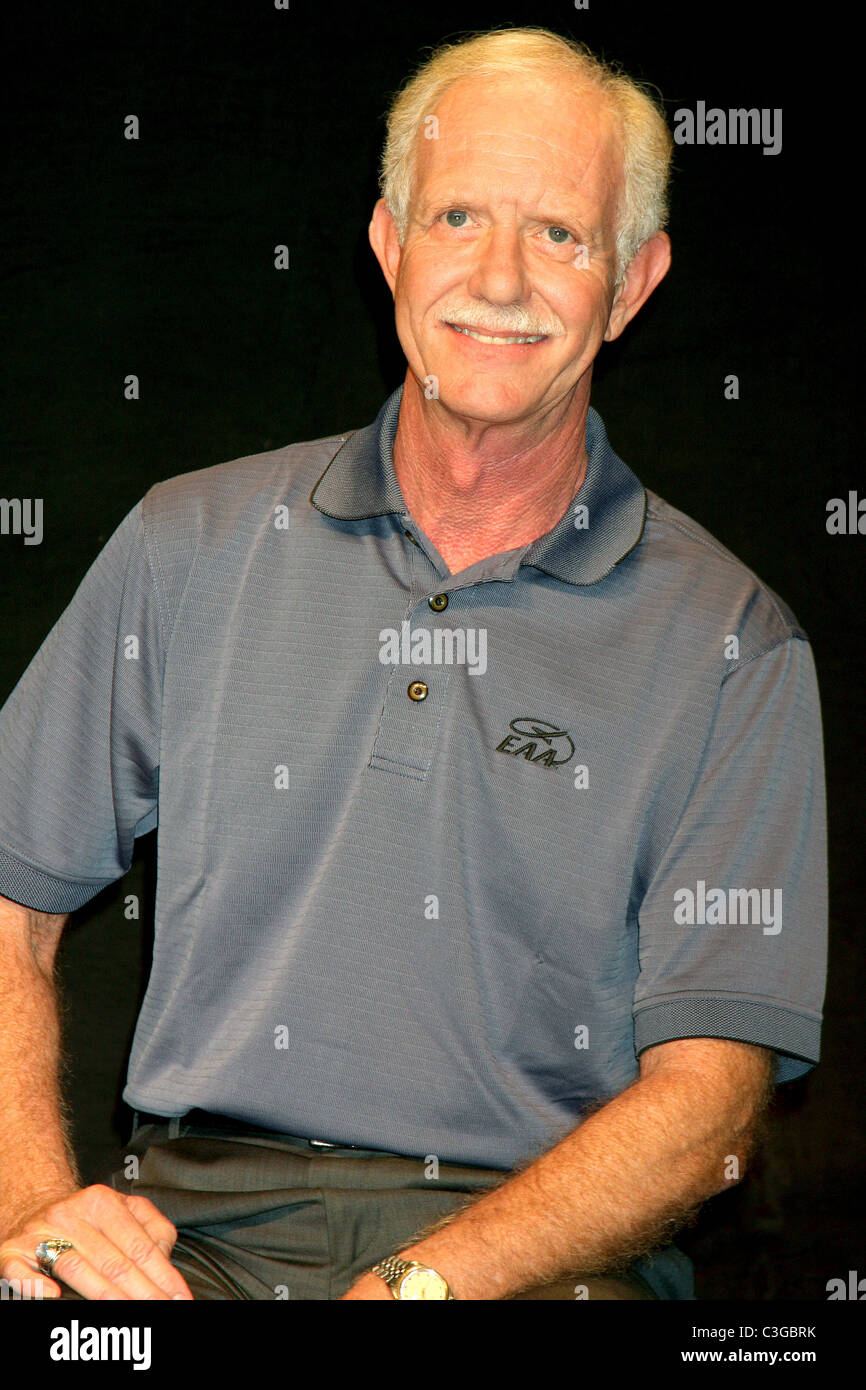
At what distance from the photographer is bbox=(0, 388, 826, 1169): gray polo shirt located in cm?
141

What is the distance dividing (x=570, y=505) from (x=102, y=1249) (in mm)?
879

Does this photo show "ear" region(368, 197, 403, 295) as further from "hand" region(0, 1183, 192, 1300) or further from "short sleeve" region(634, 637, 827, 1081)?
"hand" region(0, 1183, 192, 1300)

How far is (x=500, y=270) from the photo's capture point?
1490mm

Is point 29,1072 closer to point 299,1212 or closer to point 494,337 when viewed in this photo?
point 299,1212

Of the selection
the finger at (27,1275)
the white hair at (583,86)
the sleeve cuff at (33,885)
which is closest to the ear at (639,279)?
the white hair at (583,86)

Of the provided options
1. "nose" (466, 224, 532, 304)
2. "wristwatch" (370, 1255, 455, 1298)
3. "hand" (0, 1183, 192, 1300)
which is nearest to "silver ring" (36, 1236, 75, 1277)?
"hand" (0, 1183, 192, 1300)

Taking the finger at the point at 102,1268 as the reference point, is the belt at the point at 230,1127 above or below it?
above

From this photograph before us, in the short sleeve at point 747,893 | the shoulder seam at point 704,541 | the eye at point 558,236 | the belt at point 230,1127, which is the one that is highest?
the eye at point 558,236

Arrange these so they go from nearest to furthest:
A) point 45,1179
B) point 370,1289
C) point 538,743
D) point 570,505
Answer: point 370,1289 < point 45,1179 < point 538,743 < point 570,505

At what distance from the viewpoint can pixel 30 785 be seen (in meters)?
1.53

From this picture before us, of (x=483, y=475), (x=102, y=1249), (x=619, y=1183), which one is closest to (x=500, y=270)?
(x=483, y=475)

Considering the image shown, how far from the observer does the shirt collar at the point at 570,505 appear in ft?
5.04

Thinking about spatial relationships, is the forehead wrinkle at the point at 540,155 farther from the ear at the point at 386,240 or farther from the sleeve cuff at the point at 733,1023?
the sleeve cuff at the point at 733,1023

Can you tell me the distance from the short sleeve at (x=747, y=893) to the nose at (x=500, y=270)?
44cm
